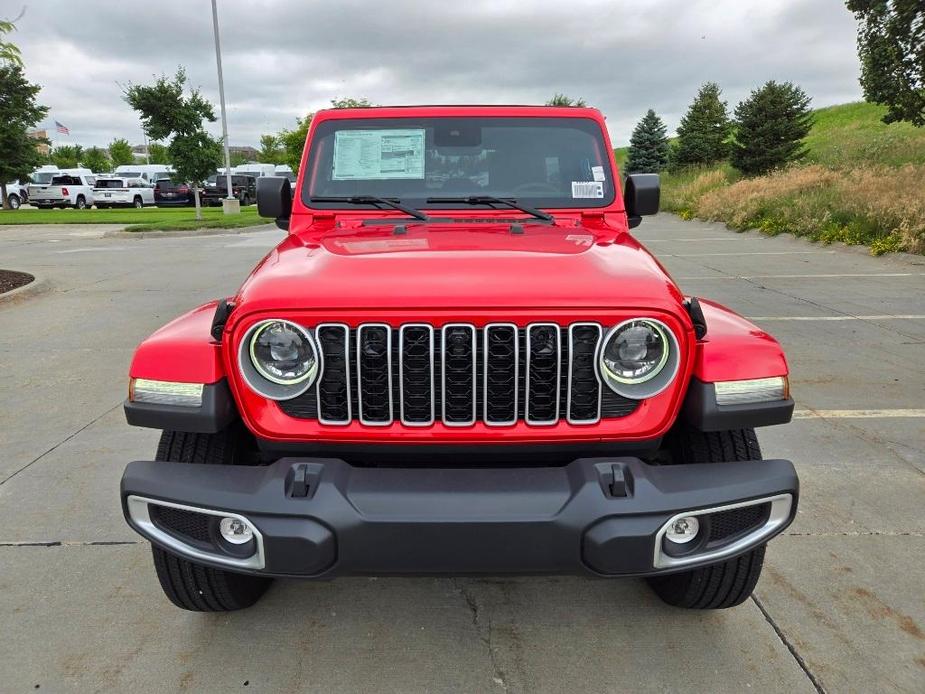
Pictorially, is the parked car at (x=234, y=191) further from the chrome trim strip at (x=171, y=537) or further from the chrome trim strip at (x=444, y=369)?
the chrome trim strip at (x=444, y=369)

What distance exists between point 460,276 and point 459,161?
4.60 ft

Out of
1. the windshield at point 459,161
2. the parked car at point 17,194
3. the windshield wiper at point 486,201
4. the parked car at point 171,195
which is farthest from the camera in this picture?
the parked car at point 17,194

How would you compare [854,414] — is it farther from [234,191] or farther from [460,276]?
[234,191]

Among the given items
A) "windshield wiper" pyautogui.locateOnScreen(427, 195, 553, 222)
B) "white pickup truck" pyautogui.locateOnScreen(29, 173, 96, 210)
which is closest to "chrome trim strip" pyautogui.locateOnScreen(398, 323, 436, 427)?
"windshield wiper" pyautogui.locateOnScreen(427, 195, 553, 222)

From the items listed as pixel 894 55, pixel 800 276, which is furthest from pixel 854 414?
pixel 894 55

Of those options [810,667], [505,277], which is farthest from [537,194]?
[810,667]

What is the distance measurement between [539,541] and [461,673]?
722 millimetres

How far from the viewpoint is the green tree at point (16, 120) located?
2820 centimetres

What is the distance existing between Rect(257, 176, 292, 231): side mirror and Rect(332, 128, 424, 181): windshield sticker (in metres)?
0.29

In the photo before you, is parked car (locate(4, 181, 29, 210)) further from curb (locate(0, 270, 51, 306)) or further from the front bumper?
the front bumper

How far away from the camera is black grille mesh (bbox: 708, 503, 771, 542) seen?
80.8 inches

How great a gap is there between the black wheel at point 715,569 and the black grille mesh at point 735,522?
0.12 meters

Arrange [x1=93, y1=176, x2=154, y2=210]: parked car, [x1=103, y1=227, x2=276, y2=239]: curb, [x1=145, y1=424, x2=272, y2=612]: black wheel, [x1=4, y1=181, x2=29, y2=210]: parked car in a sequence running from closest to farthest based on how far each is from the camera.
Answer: [x1=145, y1=424, x2=272, y2=612]: black wheel → [x1=103, y1=227, x2=276, y2=239]: curb → [x1=93, y1=176, x2=154, y2=210]: parked car → [x1=4, y1=181, x2=29, y2=210]: parked car

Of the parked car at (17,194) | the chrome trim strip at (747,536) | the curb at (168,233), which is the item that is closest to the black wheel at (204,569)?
the chrome trim strip at (747,536)
